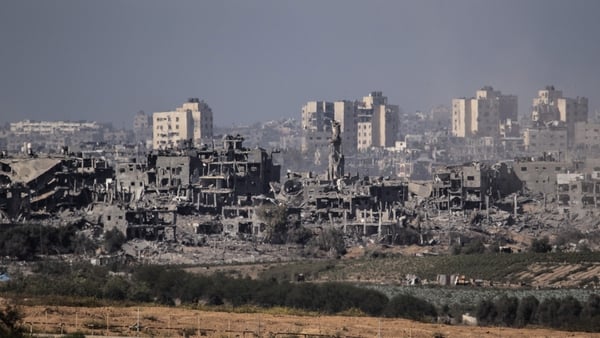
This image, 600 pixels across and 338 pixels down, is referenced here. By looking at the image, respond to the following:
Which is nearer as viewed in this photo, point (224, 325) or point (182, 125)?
point (224, 325)

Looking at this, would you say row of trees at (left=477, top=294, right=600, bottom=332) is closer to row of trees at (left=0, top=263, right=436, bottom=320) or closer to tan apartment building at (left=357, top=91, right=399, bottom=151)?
row of trees at (left=0, top=263, right=436, bottom=320)

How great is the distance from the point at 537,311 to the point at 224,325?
1164 centimetres

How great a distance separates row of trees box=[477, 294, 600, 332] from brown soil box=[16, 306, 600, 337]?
491 centimetres

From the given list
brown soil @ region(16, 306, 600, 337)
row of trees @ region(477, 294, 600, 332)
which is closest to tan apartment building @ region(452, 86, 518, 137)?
row of trees @ region(477, 294, 600, 332)

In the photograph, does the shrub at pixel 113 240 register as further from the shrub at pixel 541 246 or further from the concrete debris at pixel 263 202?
the shrub at pixel 541 246

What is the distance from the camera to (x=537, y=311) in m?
47.3

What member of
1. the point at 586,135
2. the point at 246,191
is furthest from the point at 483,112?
the point at 246,191

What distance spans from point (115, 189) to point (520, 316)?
130 feet

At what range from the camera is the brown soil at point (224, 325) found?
36.7 meters

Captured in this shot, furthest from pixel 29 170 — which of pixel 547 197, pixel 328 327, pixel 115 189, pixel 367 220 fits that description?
pixel 328 327

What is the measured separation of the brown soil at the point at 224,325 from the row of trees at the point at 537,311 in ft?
16.1

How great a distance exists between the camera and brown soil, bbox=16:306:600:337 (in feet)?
120

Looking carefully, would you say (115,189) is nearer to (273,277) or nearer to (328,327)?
(273,277)

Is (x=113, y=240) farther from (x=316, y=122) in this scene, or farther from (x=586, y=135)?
(x=316, y=122)
